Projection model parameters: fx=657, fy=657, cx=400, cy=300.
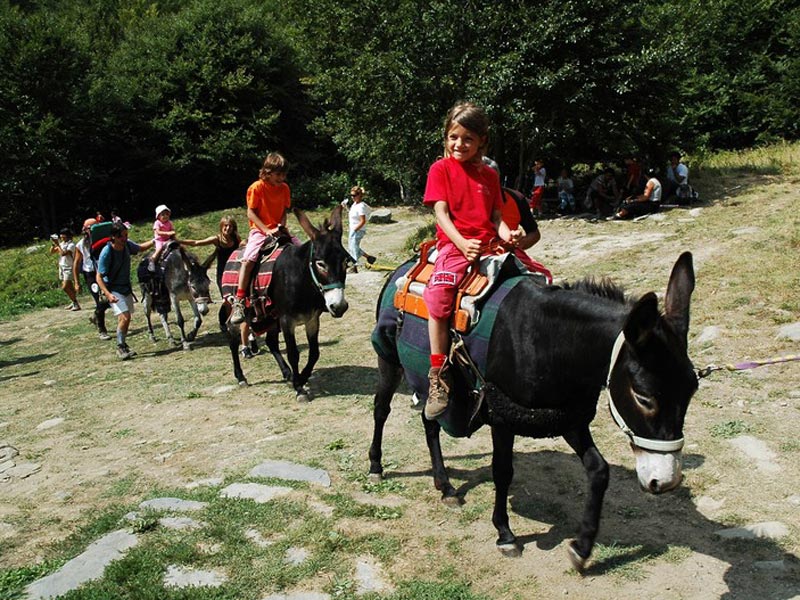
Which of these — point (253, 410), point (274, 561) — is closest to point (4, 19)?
point (253, 410)

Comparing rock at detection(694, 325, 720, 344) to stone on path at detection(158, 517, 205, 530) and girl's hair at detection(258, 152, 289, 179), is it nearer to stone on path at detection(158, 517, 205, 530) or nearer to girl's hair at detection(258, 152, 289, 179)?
girl's hair at detection(258, 152, 289, 179)

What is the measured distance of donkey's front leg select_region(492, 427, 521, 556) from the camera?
4.42 m

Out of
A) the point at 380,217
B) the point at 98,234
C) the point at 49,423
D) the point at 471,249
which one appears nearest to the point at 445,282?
the point at 471,249

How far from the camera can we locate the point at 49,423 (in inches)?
327

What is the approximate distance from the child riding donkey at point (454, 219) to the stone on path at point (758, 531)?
210 centimetres

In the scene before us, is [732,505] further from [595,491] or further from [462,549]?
[462,549]

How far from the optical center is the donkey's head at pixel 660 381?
3.39 m

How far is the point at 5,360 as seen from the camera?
1280 cm

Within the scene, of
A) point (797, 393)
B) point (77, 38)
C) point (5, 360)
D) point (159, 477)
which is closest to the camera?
point (159, 477)

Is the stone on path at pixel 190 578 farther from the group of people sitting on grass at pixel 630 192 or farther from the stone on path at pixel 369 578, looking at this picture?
the group of people sitting on grass at pixel 630 192

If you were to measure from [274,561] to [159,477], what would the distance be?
220 cm

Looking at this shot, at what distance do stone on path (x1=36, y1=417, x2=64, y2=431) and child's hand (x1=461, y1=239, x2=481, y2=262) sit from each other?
20.8ft

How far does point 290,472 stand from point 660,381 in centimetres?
352

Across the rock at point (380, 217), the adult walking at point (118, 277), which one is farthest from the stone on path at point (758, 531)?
the rock at point (380, 217)
